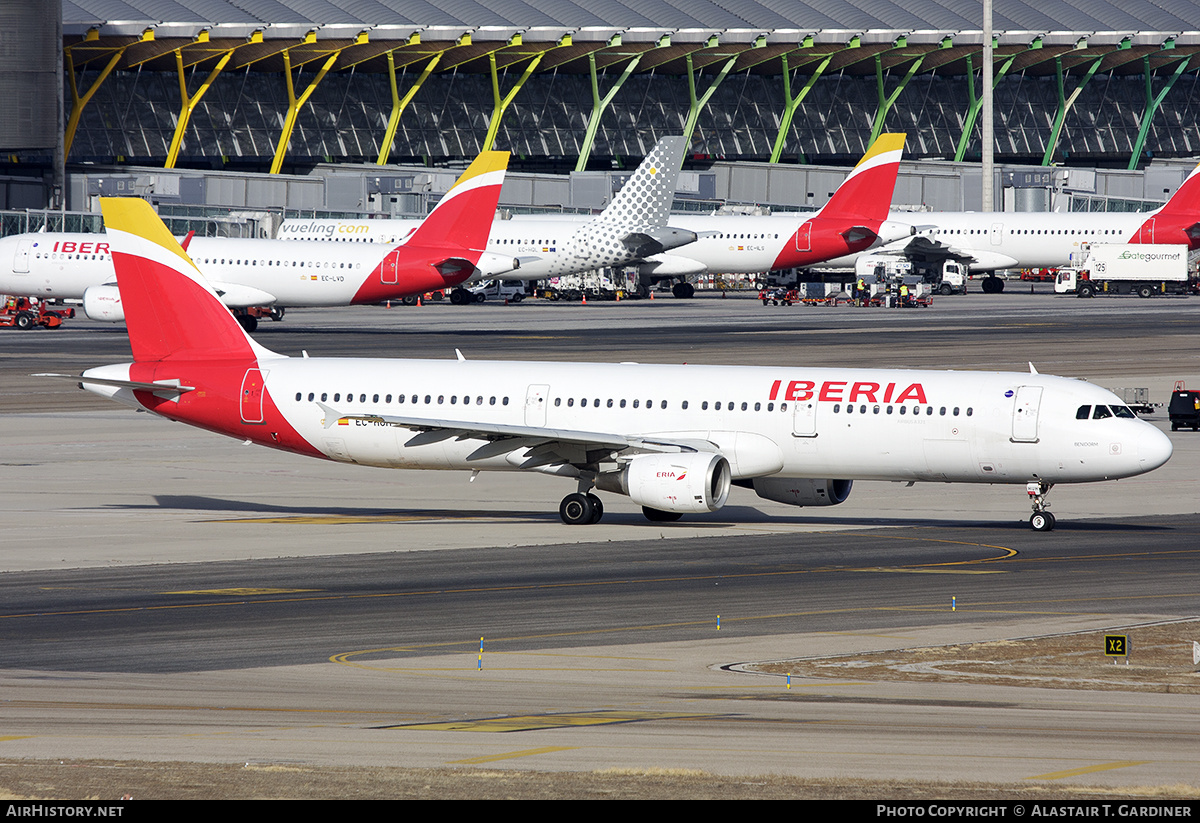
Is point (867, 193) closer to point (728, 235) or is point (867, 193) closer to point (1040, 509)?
point (728, 235)

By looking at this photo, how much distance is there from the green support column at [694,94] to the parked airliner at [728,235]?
55705 mm

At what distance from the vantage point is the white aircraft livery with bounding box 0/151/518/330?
9150 centimetres

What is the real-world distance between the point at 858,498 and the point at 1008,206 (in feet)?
426

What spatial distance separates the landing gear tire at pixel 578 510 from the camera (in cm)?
3991

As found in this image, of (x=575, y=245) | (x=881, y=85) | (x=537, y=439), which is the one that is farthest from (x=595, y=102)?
(x=537, y=439)

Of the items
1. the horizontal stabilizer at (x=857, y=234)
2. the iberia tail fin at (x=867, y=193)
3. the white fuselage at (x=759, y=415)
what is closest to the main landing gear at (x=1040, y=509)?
the white fuselage at (x=759, y=415)

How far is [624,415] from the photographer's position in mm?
39906

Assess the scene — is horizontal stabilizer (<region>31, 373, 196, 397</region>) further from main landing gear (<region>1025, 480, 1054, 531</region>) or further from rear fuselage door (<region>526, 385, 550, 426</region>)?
main landing gear (<region>1025, 480, 1054, 531</region>)

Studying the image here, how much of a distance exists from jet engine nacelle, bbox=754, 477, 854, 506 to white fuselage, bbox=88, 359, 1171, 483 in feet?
2.28

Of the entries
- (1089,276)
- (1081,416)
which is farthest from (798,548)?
(1089,276)

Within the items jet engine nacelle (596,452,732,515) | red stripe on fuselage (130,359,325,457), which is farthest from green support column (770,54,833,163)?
jet engine nacelle (596,452,732,515)

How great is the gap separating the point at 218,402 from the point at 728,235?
3473 inches

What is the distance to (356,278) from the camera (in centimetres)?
9444
